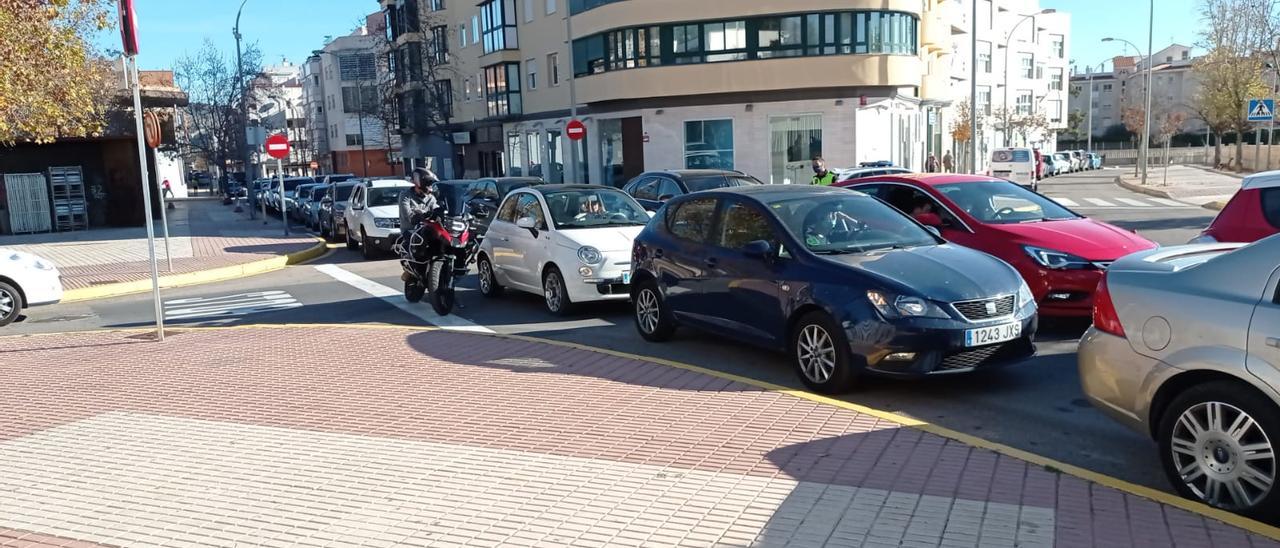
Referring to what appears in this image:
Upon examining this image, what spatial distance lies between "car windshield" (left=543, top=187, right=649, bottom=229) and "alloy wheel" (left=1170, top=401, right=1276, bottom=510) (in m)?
7.46

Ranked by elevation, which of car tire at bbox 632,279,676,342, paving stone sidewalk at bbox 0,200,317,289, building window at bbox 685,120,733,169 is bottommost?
paving stone sidewalk at bbox 0,200,317,289

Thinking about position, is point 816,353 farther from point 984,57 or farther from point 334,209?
point 984,57

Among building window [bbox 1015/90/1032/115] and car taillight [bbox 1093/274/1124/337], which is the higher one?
building window [bbox 1015/90/1032/115]

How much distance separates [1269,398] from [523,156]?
45.0 metres

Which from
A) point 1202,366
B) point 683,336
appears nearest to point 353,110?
point 683,336

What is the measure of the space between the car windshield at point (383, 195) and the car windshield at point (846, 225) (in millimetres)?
13927

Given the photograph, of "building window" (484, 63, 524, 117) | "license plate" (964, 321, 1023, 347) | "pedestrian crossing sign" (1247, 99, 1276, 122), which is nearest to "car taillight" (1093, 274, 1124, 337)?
"license plate" (964, 321, 1023, 347)

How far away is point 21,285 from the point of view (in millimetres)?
12383

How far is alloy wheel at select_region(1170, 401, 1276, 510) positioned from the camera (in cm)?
436

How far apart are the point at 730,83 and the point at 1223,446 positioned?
3199cm

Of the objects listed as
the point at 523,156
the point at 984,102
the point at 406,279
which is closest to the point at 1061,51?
the point at 984,102

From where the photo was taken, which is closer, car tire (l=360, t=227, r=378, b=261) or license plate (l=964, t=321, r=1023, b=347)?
license plate (l=964, t=321, r=1023, b=347)

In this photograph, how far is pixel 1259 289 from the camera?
441 centimetres

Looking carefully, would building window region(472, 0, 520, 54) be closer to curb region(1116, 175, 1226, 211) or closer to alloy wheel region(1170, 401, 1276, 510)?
curb region(1116, 175, 1226, 211)
